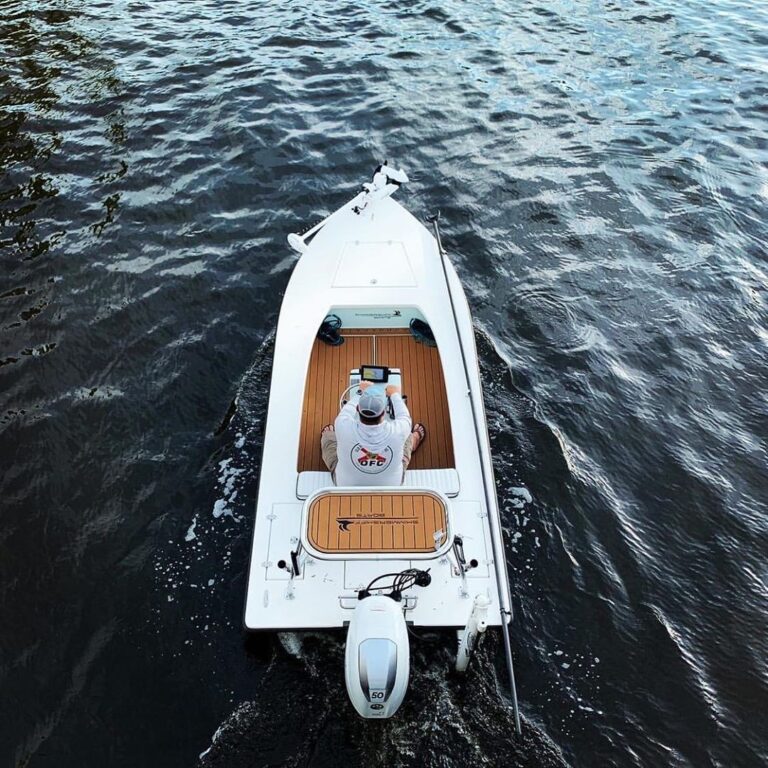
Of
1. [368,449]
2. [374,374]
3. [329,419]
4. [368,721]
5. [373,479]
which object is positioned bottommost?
[368,721]

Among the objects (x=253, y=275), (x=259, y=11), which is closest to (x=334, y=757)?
(x=253, y=275)

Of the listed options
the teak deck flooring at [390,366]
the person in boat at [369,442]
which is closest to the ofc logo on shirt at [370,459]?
the person in boat at [369,442]

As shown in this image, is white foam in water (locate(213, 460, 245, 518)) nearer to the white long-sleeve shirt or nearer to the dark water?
the dark water

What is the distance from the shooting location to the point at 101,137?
1285cm

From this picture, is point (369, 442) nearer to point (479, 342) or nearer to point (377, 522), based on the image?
point (377, 522)

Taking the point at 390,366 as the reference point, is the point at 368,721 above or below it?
below

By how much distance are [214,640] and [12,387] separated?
4.55 metres

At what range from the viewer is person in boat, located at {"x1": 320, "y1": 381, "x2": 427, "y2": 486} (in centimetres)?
558

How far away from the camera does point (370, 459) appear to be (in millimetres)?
5805

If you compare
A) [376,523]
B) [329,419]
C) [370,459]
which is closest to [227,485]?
[329,419]

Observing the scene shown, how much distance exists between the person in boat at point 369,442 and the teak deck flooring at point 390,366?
1098 millimetres

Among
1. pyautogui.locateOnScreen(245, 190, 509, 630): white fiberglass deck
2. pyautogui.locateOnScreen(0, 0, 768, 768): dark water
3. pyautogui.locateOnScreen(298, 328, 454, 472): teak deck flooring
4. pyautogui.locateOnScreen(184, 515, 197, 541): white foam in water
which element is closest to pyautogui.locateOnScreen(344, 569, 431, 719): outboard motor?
pyautogui.locateOnScreen(245, 190, 509, 630): white fiberglass deck

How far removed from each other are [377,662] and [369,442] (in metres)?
1.89

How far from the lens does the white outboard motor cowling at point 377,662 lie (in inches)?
173
